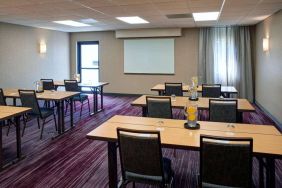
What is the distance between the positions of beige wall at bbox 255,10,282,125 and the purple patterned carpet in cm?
223

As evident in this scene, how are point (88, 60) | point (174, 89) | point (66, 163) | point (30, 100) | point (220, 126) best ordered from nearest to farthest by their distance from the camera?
1. point (220, 126)
2. point (66, 163)
3. point (30, 100)
4. point (174, 89)
5. point (88, 60)

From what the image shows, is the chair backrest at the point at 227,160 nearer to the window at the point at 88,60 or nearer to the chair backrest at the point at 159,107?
the chair backrest at the point at 159,107

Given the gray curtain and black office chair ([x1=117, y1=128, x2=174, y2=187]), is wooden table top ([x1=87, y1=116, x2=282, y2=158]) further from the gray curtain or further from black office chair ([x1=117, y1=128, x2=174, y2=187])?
the gray curtain

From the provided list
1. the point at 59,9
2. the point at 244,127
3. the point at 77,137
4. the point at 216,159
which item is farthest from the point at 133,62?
the point at 216,159

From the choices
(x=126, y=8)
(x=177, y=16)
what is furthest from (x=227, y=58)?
(x=126, y=8)

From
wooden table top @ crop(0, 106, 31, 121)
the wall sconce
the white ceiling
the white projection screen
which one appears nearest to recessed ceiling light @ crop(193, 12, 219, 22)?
the white ceiling

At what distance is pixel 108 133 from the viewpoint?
233 centimetres

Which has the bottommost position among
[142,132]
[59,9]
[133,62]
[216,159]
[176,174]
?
[176,174]

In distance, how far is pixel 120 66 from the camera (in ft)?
29.8

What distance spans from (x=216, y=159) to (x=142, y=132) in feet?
1.90

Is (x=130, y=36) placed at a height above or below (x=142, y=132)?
above

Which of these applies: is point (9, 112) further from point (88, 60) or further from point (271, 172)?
point (88, 60)

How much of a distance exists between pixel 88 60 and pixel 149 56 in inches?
99.3

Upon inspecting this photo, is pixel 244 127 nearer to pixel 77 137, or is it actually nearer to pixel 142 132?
pixel 142 132
